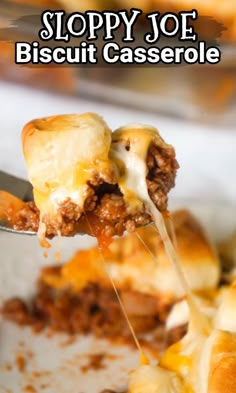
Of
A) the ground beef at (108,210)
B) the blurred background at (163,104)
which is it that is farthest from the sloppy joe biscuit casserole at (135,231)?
the blurred background at (163,104)

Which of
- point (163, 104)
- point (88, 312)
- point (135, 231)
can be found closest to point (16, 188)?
point (135, 231)

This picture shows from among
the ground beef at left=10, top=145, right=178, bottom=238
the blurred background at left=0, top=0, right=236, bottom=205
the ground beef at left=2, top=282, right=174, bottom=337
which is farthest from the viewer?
the blurred background at left=0, top=0, right=236, bottom=205

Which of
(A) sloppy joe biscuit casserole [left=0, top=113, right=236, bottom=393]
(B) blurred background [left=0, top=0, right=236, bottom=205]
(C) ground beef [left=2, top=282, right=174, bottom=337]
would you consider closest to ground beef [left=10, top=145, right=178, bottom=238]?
(A) sloppy joe biscuit casserole [left=0, top=113, right=236, bottom=393]

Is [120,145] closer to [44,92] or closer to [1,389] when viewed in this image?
[1,389]

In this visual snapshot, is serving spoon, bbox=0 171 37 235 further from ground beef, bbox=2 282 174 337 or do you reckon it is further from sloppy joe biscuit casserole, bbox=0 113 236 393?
ground beef, bbox=2 282 174 337

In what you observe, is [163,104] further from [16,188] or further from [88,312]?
[16,188]

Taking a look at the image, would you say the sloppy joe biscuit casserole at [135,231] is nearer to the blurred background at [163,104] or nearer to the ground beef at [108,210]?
the ground beef at [108,210]

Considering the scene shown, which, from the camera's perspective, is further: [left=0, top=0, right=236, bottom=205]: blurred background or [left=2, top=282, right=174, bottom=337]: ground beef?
[left=0, top=0, right=236, bottom=205]: blurred background
